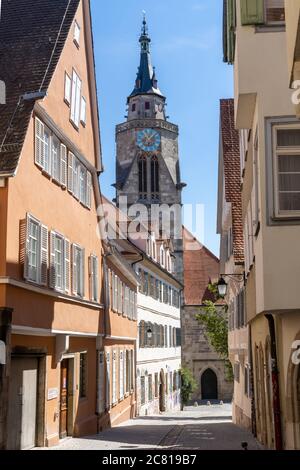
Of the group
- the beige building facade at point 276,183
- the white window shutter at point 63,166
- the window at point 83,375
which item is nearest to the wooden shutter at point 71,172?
the white window shutter at point 63,166

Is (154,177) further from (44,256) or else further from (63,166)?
(44,256)

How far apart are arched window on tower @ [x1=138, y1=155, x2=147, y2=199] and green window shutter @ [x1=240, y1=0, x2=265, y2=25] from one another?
57.5m

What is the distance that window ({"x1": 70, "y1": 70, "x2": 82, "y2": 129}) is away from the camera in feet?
56.7

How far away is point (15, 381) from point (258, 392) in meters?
5.97

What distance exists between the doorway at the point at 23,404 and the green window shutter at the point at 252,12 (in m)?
7.60

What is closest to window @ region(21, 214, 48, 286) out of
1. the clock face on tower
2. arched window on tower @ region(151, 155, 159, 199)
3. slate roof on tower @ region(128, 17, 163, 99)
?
arched window on tower @ region(151, 155, 159, 199)

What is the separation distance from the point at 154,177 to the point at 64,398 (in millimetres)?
52300

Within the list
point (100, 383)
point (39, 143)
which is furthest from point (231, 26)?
point (100, 383)

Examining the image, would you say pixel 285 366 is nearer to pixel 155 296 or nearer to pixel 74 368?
pixel 74 368

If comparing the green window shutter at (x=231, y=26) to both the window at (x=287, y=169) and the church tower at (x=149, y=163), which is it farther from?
the church tower at (x=149, y=163)

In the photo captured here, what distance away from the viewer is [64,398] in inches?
681

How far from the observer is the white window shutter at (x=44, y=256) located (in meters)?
14.0

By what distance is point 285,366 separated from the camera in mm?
10469
